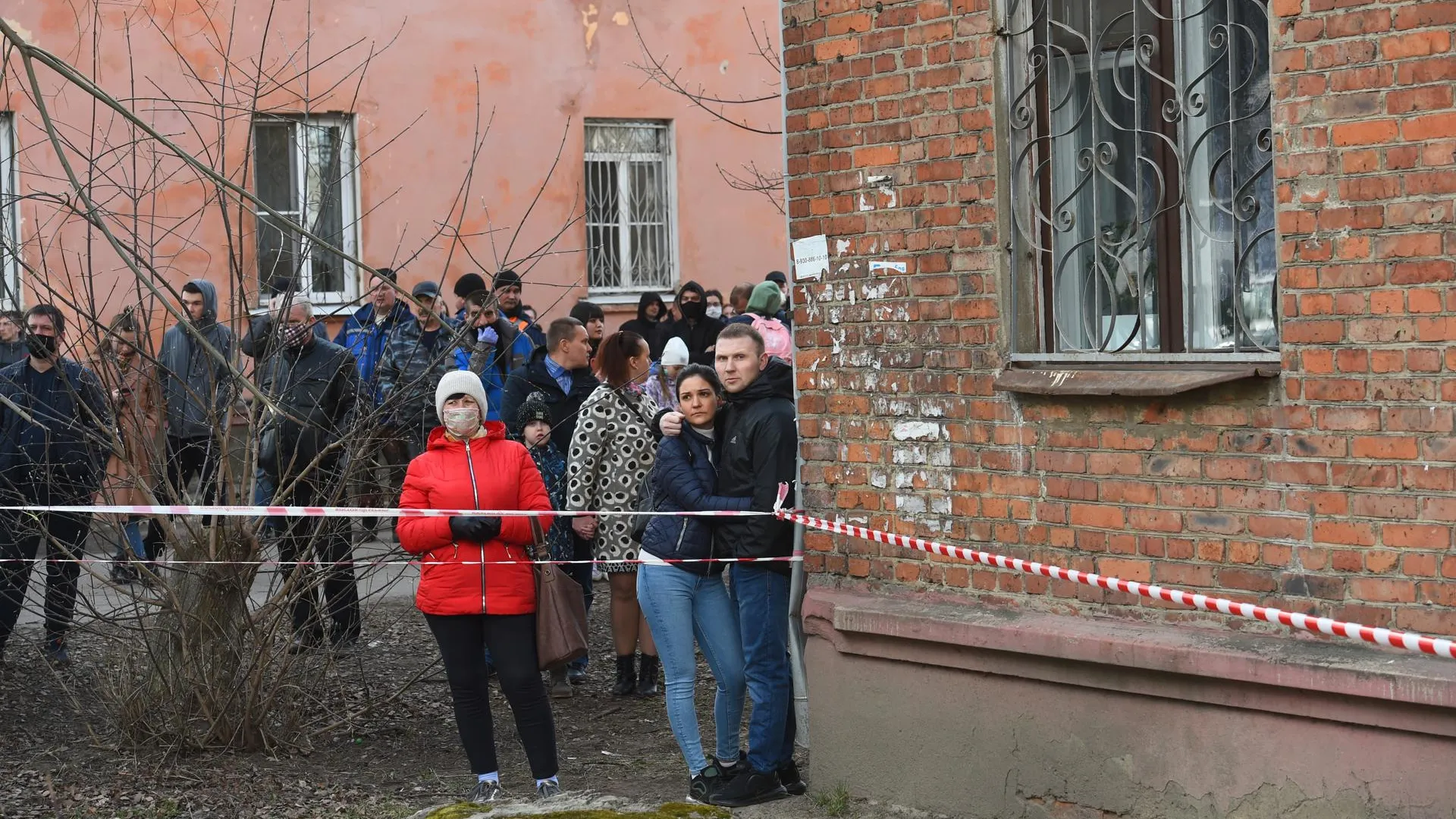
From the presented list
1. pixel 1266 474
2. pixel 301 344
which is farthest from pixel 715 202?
pixel 1266 474

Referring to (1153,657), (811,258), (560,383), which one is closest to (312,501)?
(560,383)

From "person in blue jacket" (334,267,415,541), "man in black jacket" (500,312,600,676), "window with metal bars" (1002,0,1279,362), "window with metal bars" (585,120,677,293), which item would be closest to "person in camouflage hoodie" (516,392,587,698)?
"man in black jacket" (500,312,600,676)

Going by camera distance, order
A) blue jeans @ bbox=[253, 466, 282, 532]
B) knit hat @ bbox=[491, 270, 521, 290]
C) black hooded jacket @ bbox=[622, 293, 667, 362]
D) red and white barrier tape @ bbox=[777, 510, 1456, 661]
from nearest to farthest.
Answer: red and white barrier tape @ bbox=[777, 510, 1456, 661] < blue jeans @ bbox=[253, 466, 282, 532] < knit hat @ bbox=[491, 270, 521, 290] < black hooded jacket @ bbox=[622, 293, 667, 362]

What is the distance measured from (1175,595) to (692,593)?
1.96 metres

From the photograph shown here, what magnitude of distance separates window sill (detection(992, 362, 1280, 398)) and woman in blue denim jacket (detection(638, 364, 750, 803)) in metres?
1.19

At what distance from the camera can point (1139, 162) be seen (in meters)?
5.47

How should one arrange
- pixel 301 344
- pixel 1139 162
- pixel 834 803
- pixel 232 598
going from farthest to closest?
pixel 301 344
pixel 232 598
pixel 834 803
pixel 1139 162

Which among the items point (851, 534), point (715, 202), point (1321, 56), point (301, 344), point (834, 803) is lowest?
point (834, 803)

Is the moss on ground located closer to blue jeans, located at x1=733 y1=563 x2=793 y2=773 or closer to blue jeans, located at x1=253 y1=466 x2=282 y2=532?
blue jeans, located at x1=733 y1=563 x2=793 y2=773

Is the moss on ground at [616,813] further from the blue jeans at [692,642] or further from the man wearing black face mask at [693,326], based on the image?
the man wearing black face mask at [693,326]

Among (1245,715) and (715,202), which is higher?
(715,202)

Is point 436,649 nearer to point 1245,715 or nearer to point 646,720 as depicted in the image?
point 646,720

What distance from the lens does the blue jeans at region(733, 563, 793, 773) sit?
6.34 meters

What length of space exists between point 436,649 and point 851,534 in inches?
148
